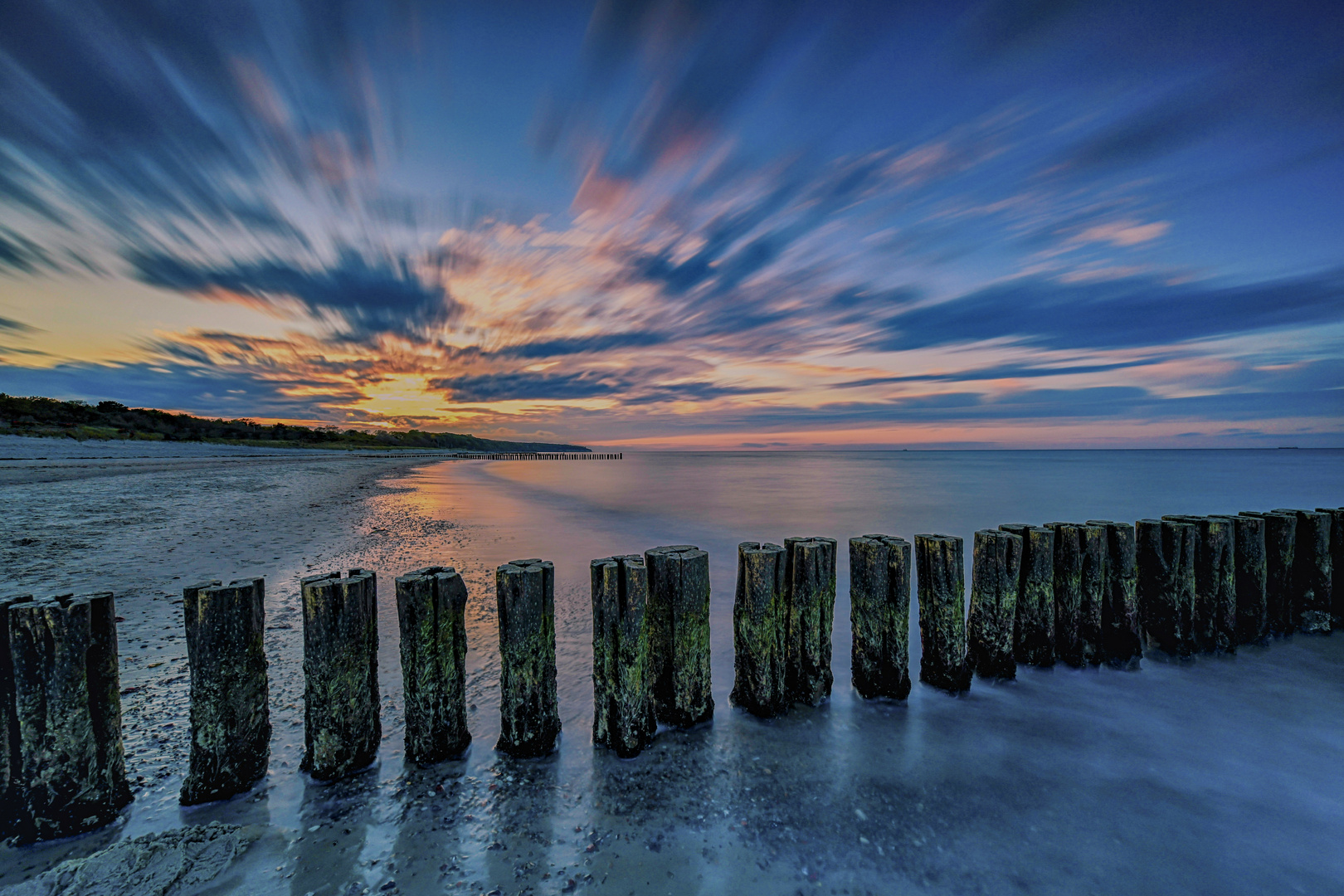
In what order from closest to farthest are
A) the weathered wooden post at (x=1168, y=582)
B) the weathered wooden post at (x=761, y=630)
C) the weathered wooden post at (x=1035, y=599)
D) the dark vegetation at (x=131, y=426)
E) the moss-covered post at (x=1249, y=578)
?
the weathered wooden post at (x=761, y=630) < the weathered wooden post at (x=1035, y=599) < the weathered wooden post at (x=1168, y=582) < the moss-covered post at (x=1249, y=578) < the dark vegetation at (x=131, y=426)

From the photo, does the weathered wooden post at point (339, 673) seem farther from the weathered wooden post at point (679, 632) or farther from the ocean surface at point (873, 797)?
the weathered wooden post at point (679, 632)

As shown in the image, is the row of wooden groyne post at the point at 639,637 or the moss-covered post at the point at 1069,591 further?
the moss-covered post at the point at 1069,591

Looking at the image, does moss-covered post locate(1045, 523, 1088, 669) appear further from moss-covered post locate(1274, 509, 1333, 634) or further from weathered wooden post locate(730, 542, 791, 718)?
moss-covered post locate(1274, 509, 1333, 634)

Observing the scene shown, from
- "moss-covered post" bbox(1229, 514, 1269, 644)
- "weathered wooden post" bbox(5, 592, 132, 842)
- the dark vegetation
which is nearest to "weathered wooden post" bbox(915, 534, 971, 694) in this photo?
"moss-covered post" bbox(1229, 514, 1269, 644)

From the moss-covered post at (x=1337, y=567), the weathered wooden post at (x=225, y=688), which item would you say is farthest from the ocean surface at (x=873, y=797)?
the moss-covered post at (x=1337, y=567)

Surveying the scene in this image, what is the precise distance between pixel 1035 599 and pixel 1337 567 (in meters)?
3.44

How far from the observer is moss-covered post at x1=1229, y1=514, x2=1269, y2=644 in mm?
4293

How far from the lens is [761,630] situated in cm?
316

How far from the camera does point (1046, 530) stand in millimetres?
3691

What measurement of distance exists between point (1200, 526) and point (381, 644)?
22.3 feet

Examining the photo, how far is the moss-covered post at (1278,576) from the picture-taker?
14.7 feet

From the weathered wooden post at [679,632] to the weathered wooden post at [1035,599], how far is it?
2258 millimetres

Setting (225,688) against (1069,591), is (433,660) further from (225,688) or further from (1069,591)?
(1069,591)

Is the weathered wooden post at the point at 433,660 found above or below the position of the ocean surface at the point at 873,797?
above
